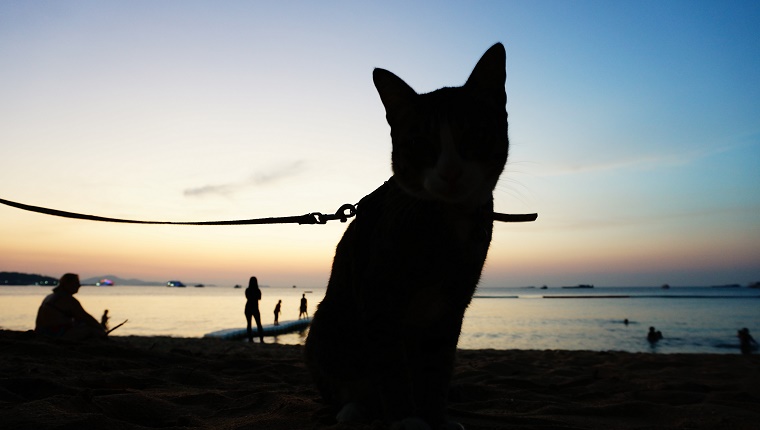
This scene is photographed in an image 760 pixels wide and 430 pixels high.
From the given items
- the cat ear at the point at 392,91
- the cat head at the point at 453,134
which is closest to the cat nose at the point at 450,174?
the cat head at the point at 453,134

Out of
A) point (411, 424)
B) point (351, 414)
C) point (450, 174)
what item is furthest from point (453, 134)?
point (351, 414)

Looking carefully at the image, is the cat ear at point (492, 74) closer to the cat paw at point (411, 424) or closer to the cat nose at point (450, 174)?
the cat nose at point (450, 174)

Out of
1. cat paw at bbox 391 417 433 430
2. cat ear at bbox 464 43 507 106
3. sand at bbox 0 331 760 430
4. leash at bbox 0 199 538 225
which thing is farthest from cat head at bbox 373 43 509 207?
sand at bbox 0 331 760 430

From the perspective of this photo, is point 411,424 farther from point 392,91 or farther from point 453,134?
point 392,91

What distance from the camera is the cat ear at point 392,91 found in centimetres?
204

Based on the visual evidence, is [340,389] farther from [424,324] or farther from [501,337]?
[501,337]

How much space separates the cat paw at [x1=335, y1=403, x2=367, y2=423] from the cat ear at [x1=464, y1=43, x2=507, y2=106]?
5.58 ft

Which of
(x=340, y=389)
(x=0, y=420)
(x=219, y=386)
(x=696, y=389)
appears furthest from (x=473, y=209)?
(x=696, y=389)

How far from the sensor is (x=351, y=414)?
2.22 metres

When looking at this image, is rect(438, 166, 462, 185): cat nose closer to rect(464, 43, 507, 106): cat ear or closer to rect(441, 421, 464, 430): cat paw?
rect(464, 43, 507, 106): cat ear

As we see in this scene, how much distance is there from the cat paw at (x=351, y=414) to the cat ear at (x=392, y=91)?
1.51m

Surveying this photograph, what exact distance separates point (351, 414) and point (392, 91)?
165 centimetres

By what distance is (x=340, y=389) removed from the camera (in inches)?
94.1

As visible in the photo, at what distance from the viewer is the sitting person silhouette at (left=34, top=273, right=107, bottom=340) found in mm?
5957
